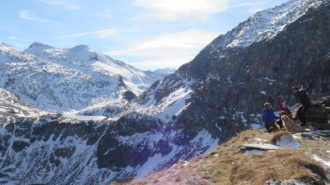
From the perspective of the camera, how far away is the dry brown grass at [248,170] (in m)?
14.1

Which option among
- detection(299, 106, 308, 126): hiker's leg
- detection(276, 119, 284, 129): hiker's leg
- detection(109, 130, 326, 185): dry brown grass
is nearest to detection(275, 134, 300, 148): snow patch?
detection(109, 130, 326, 185): dry brown grass

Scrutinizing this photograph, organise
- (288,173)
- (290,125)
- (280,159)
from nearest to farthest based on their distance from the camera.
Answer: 1. (288,173)
2. (280,159)
3. (290,125)

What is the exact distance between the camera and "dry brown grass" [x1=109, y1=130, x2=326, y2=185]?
1414cm

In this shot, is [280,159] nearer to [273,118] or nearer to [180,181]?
[180,181]

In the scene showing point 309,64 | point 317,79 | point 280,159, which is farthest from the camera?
point 309,64

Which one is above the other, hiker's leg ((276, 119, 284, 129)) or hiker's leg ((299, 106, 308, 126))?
hiker's leg ((299, 106, 308, 126))

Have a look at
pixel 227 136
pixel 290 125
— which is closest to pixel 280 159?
pixel 290 125

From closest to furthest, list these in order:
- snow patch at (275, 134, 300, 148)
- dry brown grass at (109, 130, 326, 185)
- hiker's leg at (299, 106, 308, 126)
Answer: dry brown grass at (109, 130, 326, 185), snow patch at (275, 134, 300, 148), hiker's leg at (299, 106, 308, 126)

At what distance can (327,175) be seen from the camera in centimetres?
1476

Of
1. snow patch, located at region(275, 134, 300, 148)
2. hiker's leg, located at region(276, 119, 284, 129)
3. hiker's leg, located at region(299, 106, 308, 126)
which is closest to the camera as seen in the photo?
snow patch, located at region(275, 134, 300, 148)

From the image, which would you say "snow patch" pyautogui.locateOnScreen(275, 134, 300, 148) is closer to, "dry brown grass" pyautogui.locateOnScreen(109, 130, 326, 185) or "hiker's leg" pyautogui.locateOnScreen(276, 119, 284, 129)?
"dry brown grass" pyautogui.locateOnScreen(109, 130, 326, 185)

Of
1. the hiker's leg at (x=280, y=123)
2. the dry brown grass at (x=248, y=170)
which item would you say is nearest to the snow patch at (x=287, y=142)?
the dry brown grass at (x=248, y=170)

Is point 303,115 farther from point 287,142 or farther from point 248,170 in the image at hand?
point 248,170

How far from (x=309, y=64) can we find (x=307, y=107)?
167280mm
